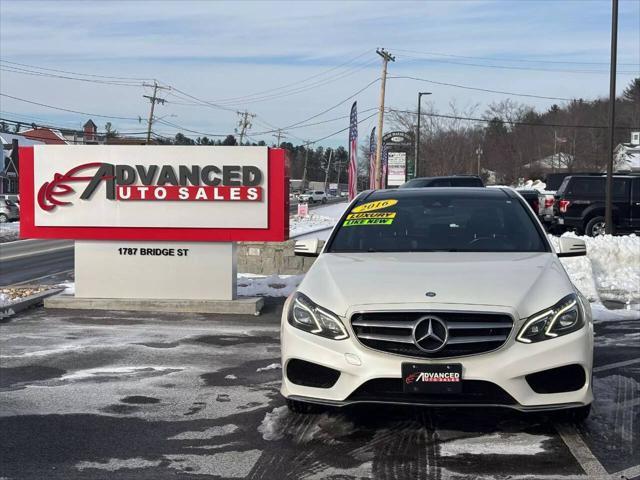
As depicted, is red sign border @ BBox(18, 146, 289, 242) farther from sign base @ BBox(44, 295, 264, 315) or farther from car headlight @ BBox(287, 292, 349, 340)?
car headlight @ BBox(287, 292, 349, 340)

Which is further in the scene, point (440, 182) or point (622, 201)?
point (622, 201)

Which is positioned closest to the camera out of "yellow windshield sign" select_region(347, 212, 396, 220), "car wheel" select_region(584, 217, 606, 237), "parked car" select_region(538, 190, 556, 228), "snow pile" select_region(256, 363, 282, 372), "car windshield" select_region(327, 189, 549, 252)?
"car windshield" select_region(327, 189, 549, 252)

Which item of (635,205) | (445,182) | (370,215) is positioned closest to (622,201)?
(635,205)

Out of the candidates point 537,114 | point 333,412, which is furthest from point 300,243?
point 537,114

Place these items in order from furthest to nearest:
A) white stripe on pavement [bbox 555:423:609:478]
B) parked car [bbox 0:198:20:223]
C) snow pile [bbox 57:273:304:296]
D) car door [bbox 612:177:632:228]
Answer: parked car [bbox 0:198:20:223], car door [bbox 612:177:632:228], snow pile [bbox 57:273:304:296], white stripe on pavement [bbox 555:423:609:478]

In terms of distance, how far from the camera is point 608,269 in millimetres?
13812

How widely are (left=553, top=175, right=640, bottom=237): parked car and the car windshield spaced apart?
1688 cm

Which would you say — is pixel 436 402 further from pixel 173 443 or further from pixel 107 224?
pixel 107 224

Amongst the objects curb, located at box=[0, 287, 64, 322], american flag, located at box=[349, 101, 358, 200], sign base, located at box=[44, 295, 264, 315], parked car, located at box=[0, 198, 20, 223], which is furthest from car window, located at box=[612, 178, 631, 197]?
parked car, located at box=[0, 198, 20, 223]

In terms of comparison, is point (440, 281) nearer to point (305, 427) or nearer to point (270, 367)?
point (305, 427)

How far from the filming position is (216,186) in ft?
33.4

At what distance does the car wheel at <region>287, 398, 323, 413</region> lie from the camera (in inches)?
198

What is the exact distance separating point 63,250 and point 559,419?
23.7m

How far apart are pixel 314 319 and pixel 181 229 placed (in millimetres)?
6009
